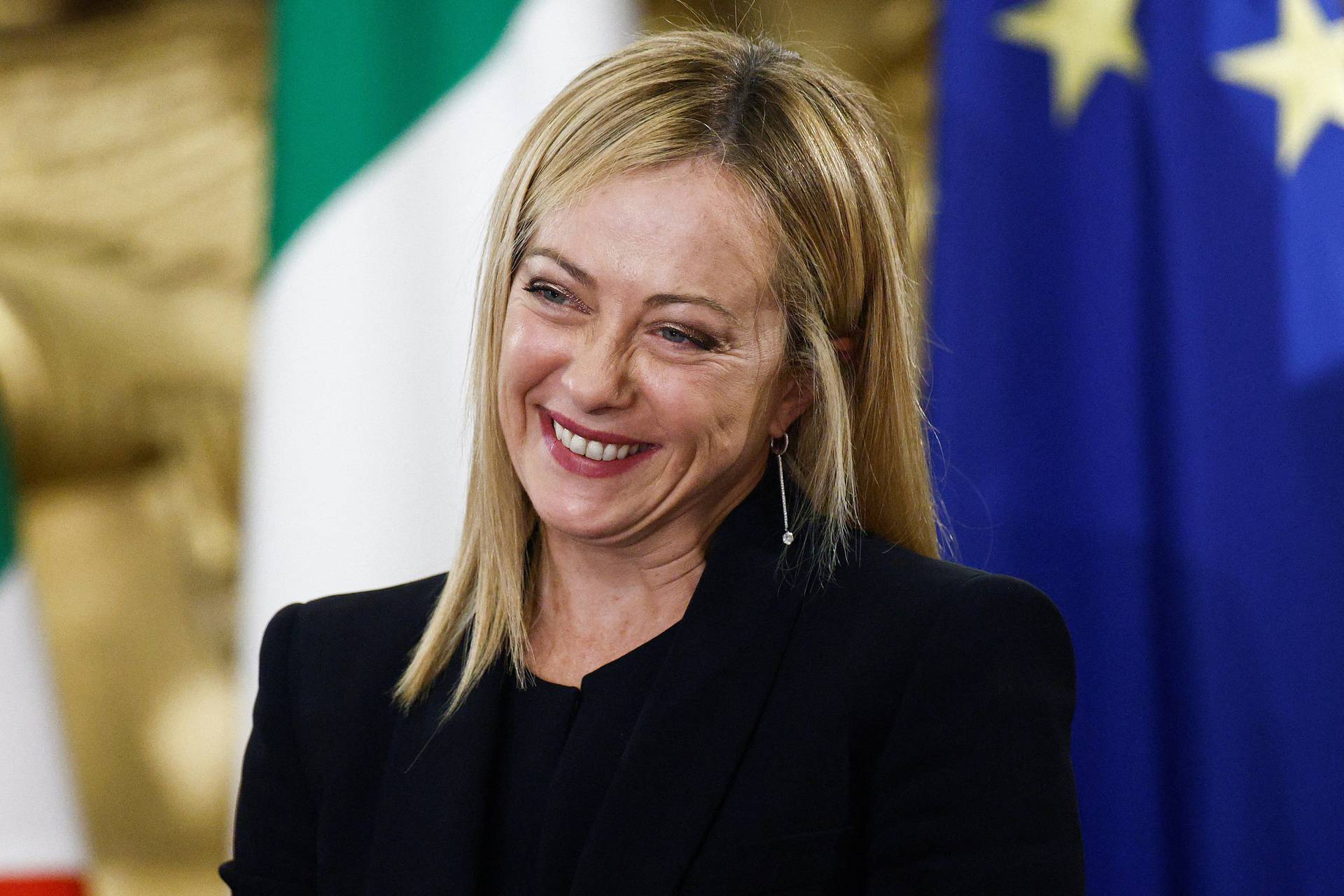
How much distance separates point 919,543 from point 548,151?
47cm

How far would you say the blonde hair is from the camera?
109 centimetres

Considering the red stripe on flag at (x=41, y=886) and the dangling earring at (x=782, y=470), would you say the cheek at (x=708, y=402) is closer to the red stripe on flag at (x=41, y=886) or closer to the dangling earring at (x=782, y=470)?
the dangling earring at (x=782, y=470)

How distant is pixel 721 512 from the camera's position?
1.22 m

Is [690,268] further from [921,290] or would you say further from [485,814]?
[921,290]

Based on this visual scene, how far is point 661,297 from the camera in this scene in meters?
1.06

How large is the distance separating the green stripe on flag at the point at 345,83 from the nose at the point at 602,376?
88cm

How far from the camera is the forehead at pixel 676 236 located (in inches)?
41.6

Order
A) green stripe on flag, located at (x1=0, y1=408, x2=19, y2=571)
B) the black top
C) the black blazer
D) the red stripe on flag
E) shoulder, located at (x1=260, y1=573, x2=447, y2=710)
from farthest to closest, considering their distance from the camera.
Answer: green stripe on flag, located at (x1=0, y1=408, x2=19, y2=571)
the red stripe on flag
shoulder, located at (x1=260, y1=573, x2=447, y2=710)
the black top
the black blazer

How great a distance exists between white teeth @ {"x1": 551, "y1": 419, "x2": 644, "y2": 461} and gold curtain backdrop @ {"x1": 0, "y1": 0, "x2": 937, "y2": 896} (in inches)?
45.3

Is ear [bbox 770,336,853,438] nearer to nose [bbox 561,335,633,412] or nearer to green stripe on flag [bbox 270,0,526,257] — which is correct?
nose [bbox 561,335,633,412]

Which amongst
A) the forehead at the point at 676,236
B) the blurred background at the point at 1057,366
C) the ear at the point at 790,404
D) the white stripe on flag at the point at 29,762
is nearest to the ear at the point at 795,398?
the ear at the point at 790,404

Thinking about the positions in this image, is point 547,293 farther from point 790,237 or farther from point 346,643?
point 346,643

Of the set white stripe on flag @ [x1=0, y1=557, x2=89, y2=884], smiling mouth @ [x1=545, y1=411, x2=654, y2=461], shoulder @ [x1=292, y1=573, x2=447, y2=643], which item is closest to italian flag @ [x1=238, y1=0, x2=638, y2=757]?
white stripe on flag @ [x1=0, y1=557, x2=89, y2=884]

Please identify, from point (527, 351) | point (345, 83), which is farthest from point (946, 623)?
point (345, 83)
